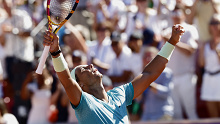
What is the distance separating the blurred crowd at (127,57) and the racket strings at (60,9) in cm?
282

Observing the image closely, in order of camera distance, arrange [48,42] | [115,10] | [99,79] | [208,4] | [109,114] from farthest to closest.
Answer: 1. [115,10]
2. [208,4]
3. [99,79]
4. [109,114]
5. [48,42]

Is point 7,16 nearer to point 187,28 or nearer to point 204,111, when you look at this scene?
point 187,28

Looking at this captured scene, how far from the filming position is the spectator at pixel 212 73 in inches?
294

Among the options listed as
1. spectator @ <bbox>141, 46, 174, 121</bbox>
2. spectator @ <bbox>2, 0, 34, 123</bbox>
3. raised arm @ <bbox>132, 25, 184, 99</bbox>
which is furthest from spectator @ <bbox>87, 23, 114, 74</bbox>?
raised arm @ <bbox>132, 25, 184, 99</bbox>

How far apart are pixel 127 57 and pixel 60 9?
385 cm

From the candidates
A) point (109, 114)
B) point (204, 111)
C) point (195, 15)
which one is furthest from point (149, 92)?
point (109, 114)

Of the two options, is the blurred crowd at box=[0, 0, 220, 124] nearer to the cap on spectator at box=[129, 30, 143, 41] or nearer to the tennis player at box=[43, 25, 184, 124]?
the cap on spectator at box=[129, 30, 143, 41]

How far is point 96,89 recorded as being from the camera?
4.40 metres

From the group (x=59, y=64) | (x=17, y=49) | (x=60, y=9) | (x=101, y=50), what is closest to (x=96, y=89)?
(x=59, y=64)

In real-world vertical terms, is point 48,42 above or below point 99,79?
above

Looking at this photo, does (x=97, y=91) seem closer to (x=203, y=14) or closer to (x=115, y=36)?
(x=115, y=36)

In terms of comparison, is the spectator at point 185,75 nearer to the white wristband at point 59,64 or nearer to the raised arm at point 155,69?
the raised arm at point 155,69

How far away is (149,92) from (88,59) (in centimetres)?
146

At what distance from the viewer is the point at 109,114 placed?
4152 millimetres
